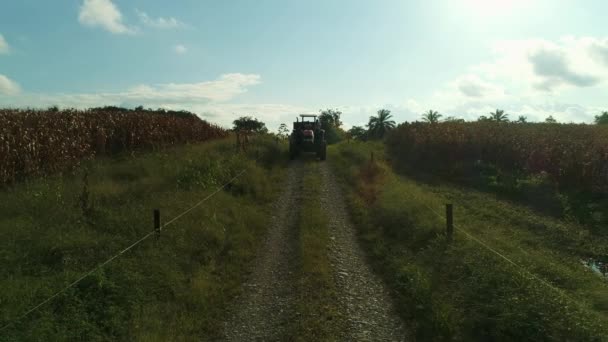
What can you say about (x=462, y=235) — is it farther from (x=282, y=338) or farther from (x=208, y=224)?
(x=208, y=224)

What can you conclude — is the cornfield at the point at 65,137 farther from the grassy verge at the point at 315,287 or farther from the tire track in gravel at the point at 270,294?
the grassy verge at the point at 315,287

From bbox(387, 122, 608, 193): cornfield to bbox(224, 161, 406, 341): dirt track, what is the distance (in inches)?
391

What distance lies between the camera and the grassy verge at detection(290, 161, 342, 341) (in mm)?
5973

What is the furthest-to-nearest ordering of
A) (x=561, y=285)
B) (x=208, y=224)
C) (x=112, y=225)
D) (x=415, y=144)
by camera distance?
1. (x=415, y=144)
2. (x=208, y=224)
3. (x=112, y=225)
4. (x=561, y=285)

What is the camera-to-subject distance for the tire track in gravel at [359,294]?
6.09 metres

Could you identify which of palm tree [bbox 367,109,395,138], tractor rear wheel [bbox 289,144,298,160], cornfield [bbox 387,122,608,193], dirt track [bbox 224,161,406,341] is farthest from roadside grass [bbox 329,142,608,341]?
palm tree [bbox 367,109,395,138]

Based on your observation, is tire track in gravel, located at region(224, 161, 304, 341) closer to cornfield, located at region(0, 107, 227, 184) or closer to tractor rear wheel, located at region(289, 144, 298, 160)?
cornfield, located at region(0, 107, 227, 184)

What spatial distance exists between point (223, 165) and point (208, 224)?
6.90 m

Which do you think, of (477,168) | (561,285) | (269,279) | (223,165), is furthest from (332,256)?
(477,168)

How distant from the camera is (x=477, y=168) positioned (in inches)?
787

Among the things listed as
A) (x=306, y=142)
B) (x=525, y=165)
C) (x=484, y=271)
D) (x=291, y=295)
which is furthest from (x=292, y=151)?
(x=484, y=271)

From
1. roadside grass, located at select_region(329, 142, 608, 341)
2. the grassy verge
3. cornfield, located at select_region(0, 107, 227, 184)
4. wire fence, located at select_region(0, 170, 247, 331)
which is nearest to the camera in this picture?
wire fence, located at select_region(0, 170, 247, 331)

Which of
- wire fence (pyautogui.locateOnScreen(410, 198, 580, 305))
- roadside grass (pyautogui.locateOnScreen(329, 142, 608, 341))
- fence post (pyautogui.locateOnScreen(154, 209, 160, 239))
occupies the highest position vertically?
fence post (pyautogui.locateOnScreen(154, 209, 160, 239))

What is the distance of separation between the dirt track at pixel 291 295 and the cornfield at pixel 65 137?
760cm
